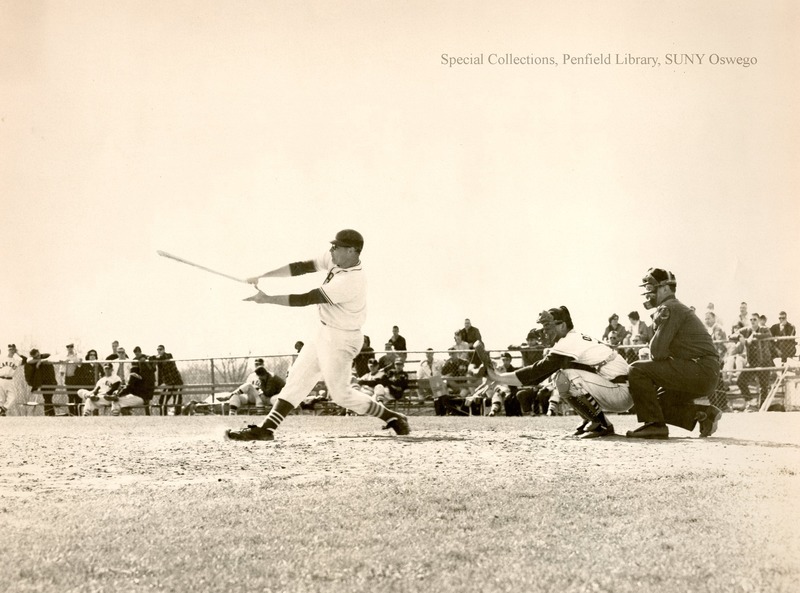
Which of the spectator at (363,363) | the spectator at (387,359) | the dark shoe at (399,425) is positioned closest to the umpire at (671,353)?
the dark shoe at (399,425)

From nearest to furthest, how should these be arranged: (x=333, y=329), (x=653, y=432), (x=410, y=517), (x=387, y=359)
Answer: (x=410, y=517) < (x=653, y=432) < (x=333, y=329) < (x=387, y=359)

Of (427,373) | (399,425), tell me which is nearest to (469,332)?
(427,373)

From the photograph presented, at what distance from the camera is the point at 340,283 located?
8008 mm

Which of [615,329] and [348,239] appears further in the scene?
[615,329]

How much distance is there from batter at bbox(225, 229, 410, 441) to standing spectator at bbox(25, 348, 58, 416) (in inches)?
428

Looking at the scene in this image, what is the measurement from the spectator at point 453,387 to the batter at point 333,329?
19.8 ft

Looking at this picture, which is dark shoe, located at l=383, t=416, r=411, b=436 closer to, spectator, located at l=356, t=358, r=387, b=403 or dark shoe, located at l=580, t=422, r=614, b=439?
dark shoe, located at l=580, t=422, r=614, b=439

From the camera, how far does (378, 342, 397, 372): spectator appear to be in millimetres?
15046

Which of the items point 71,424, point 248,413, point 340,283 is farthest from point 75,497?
point 248,413

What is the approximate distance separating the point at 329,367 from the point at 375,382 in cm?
642

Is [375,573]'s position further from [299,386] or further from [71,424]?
[71,424]

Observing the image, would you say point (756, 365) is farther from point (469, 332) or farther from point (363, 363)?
point (363, 363)

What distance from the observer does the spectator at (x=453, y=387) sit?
1442cm

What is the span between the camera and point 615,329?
14047mm
